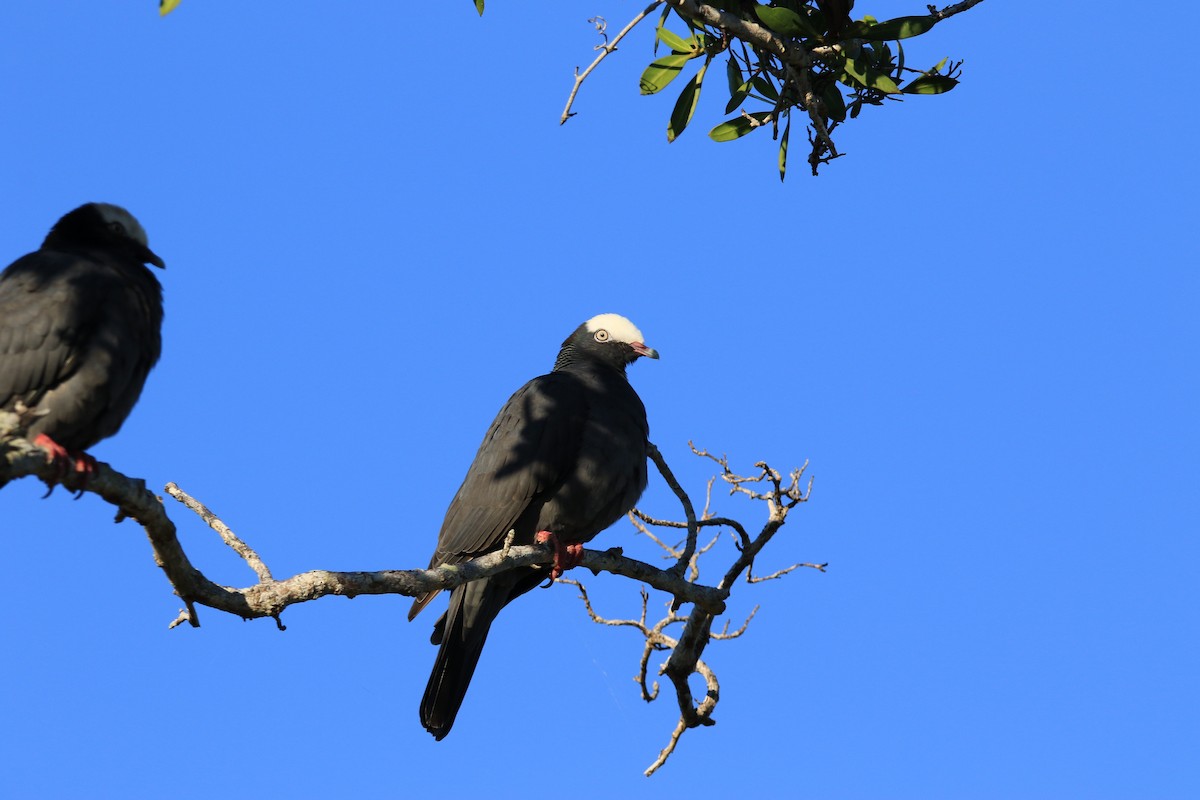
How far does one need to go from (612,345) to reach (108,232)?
296cm

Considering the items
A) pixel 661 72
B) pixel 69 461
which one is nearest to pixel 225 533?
pixel 69 461

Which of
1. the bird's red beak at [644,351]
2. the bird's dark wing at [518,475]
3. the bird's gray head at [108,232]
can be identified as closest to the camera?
the bird's gray head at [108,232]

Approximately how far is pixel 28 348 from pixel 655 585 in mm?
2829

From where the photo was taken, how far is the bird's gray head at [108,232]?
5336mm

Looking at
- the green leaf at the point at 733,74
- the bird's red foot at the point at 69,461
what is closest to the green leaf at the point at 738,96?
the green leaf at the point at 733,74

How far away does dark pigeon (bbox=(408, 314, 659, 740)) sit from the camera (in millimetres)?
6062

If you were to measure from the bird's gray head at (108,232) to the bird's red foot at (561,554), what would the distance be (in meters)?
2.19

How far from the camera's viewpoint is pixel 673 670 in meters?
6.04

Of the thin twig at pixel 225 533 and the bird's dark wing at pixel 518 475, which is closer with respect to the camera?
the thin twig at pixel 225 533

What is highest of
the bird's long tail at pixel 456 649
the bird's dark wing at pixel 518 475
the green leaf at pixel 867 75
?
the green leaf at pixel 867 75

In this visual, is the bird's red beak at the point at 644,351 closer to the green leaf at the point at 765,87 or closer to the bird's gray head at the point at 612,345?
the bird's gray head at the point at 612,345

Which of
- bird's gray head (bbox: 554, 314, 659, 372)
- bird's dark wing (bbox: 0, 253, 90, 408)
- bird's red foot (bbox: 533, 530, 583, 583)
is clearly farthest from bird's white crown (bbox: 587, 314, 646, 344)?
bird's dark wing (bbox: 0, 253, 90, 408)

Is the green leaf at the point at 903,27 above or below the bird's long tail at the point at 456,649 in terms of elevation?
above

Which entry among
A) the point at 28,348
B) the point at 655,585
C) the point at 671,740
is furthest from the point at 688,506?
the point at 28,348
